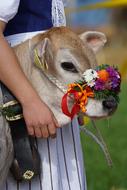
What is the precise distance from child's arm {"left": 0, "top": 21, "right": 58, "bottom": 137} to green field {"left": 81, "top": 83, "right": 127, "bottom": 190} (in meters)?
1.69

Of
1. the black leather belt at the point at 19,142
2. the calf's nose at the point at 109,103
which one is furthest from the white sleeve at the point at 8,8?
the calf's nose at the point at 109,103

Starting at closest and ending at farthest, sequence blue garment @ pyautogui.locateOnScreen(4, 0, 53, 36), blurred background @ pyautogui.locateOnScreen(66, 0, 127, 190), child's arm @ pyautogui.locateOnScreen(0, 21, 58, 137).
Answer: child's arm @ pyautogui.locateOnScreen(0, 21, 58, 137), blue garment @ pyautogui.locateOnScreen(4, 0, 53, 36), blurred background @ pyautogui.locateOnScreen(66, 0, 127, 190)

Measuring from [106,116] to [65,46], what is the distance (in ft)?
0.91

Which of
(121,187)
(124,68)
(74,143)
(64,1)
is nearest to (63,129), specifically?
(74,143)

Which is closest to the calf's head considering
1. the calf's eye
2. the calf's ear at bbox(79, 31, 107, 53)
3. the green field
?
the calf's eye

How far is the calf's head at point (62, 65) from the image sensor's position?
2.66 meters

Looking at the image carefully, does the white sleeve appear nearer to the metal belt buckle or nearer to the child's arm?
the child's arm

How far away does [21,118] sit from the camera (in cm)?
266

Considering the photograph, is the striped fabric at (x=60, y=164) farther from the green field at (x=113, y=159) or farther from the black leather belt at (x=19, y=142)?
the green field at (x=113, y=159)

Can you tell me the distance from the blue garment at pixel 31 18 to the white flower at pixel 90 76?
0.33 metres

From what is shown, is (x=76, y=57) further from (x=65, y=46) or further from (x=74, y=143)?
(x=74, y=143)

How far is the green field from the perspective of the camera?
537cm

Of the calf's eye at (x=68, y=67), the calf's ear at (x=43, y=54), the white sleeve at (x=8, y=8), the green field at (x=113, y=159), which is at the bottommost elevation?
the green field at (x=113, y=159)

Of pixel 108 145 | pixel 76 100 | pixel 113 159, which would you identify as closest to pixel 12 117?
pixel 76 100
